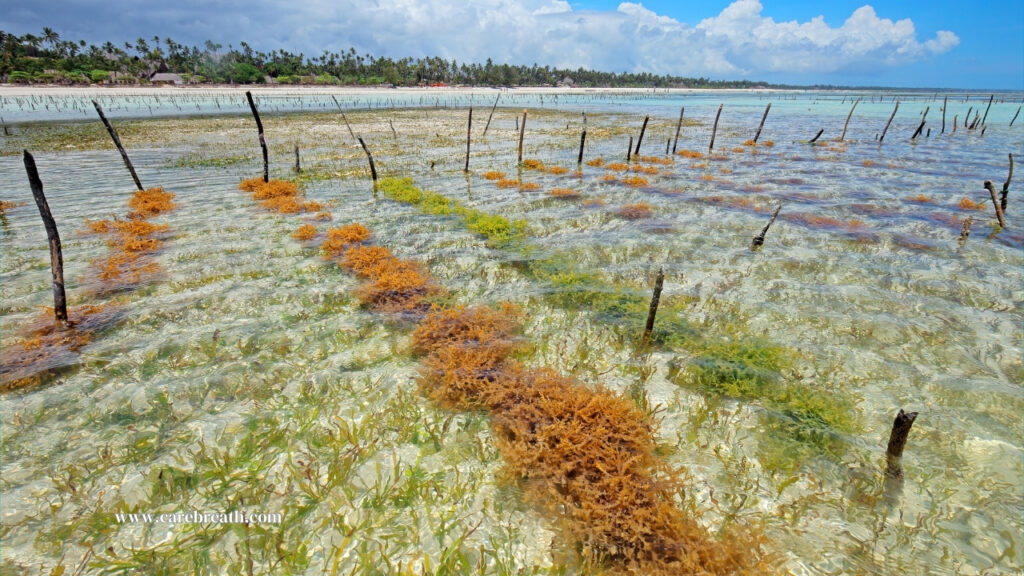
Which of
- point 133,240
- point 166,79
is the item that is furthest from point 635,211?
point 166,79

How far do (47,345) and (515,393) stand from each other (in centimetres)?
809

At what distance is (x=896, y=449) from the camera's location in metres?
4.84

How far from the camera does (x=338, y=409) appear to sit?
5.92 metres

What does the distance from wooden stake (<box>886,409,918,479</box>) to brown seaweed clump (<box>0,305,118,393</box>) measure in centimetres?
1164

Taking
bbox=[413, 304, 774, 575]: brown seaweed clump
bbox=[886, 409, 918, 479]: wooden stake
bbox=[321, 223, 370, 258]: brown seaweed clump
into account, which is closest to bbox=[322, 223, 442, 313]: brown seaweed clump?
bbox=[321, 223, 370, 258]: brown seaweed clump

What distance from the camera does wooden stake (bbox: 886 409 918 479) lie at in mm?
4677

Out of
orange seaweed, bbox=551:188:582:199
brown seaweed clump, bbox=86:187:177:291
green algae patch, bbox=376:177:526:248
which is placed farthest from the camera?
orange seaweed, bbox=551:188:582:199

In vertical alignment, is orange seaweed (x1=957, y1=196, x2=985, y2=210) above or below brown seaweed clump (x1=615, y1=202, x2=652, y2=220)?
above

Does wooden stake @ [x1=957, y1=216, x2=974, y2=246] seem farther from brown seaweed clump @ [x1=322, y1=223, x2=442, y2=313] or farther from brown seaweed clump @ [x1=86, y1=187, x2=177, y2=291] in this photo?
brown seaweed clump @ [x1=86, y1=187, x2=177, y2=291]

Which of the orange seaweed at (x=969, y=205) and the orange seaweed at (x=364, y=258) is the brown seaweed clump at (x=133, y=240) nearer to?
the orange seaweed at (x=364, y=258)

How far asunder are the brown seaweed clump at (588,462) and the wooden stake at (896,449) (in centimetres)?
→ 221

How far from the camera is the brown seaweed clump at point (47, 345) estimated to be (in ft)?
20.6

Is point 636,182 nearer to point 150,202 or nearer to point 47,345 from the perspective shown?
point 47,345

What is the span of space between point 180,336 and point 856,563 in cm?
1017
